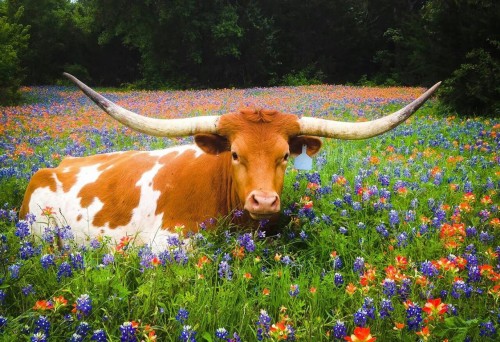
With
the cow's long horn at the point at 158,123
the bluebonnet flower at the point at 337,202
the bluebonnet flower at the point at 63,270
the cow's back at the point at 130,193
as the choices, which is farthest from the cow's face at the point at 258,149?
the bluebonnet flower at the point at 63,270

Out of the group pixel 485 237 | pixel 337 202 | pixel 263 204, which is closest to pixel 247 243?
pixel 263 204

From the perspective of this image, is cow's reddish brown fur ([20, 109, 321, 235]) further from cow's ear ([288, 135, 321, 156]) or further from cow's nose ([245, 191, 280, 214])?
cow's nose ([245, 191, 280, 214])

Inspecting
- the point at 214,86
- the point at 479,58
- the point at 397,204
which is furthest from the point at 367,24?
the point at 397,204

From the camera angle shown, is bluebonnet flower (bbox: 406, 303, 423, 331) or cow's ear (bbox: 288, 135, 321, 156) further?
cow's ear (bbox: 288, 135, 321, 156)

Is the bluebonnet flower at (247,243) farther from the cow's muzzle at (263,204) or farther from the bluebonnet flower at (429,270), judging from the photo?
the bluebonnet flower at (429,270)

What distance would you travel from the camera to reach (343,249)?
3.29 m

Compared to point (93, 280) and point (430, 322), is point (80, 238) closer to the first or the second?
point (93, 280)

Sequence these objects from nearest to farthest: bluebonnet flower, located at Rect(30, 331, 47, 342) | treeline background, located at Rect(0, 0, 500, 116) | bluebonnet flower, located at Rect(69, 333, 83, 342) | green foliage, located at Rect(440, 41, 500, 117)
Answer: bluebonnet flower, located at Rect(30, 331, 47, 342) < bluebonnet flower, located at Rect(69, 333, 83, 342) < green foliage, located at Rect(440, 41, 500, 117) < treeline background, located at Rect(0, 0, 500, 116)

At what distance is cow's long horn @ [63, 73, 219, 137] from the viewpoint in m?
3.48

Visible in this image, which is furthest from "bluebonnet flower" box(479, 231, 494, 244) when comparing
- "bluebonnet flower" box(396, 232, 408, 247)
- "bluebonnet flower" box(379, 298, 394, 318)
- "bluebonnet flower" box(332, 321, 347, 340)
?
"bluebonnet flower" box(332, 321, 347, 340)

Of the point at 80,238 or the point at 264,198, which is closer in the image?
the point at 264,198

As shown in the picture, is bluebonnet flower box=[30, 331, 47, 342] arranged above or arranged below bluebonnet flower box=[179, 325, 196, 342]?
above

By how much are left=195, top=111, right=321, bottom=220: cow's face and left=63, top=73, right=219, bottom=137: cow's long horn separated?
4.3 inches

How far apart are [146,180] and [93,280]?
2011 millimetres
